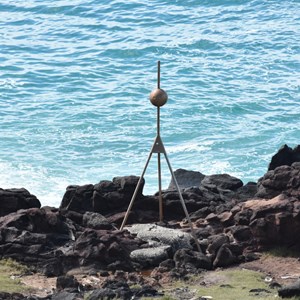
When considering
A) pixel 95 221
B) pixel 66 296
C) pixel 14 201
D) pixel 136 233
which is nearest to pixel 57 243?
pixel 95 221

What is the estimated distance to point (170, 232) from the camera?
1426cm

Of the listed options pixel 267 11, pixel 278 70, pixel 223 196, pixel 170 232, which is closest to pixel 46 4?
pixel 267 11

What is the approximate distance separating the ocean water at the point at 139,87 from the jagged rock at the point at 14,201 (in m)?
6.81

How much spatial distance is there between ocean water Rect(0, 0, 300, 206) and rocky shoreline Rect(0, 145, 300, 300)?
6.70 m

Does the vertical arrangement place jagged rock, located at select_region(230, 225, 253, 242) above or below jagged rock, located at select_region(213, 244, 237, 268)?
above

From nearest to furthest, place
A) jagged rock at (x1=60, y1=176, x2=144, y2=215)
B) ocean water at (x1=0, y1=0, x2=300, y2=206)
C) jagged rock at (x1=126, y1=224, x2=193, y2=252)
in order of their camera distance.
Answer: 1. jagged rock at (x1=126, y1=224, x2=193, y2=252)
2. jagged rock at (x1=60, y1=176, x2=144, y2=215)
3. ocean water at (x1=0, y1=0, x2=300, y2=206)

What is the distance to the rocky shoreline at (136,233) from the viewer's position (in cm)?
1315

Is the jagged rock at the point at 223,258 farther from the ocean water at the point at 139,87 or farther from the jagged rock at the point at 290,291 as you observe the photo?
the ocean water at the point at 139,87

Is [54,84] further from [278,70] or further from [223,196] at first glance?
[223,196]

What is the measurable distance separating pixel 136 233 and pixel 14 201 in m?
1.83

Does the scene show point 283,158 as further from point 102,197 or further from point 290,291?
point 290,291

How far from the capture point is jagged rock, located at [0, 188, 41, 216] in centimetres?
1530

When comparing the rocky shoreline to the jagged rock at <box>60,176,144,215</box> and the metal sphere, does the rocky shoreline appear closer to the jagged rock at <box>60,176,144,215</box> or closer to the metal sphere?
the jagged rock at <box>60,176,144,215</box>

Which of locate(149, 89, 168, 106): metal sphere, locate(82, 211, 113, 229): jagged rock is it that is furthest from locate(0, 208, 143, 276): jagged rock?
locate(149, 89, 168, 106): metal sphere
